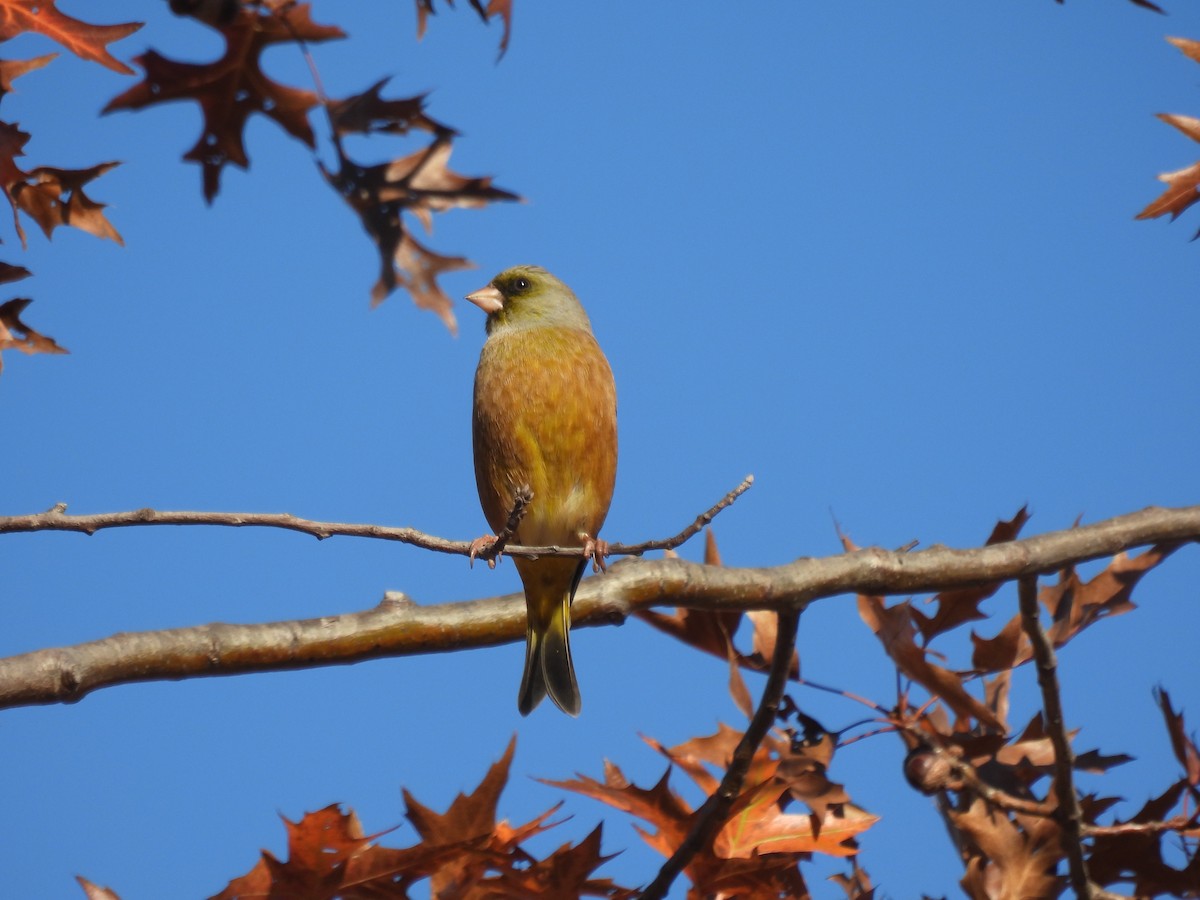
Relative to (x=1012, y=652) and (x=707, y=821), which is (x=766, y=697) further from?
(x=1012, y=652)

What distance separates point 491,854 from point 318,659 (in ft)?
1.71

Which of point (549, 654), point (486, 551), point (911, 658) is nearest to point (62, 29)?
point (486, 551)

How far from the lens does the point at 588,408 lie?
3.84 m

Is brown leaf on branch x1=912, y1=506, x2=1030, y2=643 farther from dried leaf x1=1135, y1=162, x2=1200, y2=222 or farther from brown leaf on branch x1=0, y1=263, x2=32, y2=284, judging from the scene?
brown leaf on branch x1=0, y1=263, x2=32, y2=284

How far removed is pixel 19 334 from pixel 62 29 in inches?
28.3

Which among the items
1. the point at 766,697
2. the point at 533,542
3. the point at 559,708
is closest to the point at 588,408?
the point at 533,542

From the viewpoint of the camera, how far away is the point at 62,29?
8.16 ft

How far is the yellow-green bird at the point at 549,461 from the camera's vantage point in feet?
12.2

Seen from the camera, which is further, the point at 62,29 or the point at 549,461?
the point at 549,461

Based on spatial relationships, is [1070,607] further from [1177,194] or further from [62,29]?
[62,29]

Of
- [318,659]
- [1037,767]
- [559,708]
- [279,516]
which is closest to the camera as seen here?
[279,516]

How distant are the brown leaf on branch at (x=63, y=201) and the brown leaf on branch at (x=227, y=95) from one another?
0.31 metres

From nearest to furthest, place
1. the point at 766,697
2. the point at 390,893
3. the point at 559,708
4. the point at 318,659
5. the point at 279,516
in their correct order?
1. the point at 279,516
2. the point at 390,893
3. the point at 318,659
4. the point at 766,697
5. the point at 559,708

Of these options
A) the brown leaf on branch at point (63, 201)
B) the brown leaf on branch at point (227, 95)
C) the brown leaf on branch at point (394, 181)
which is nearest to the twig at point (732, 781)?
the brown leaf on branch at point (394, 181)
